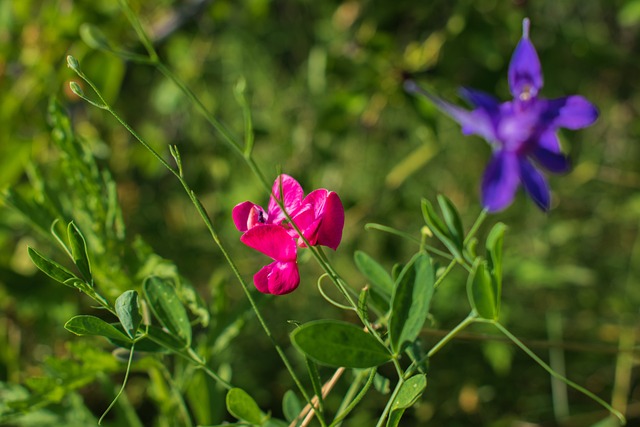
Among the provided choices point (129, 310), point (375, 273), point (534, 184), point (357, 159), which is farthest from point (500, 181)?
point (357, 159)

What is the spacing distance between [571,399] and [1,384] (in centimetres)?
107

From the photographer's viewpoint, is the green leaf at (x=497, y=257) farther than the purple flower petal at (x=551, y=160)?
No

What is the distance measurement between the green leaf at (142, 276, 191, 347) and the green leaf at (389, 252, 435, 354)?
→ 0.59 ft

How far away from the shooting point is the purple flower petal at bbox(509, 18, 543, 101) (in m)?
0.78

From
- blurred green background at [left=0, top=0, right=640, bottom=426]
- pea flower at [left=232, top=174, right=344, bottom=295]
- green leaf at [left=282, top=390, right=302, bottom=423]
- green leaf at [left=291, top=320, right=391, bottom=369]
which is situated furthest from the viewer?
blurred green background at [left=0, top=0, right=640, bottom=426]

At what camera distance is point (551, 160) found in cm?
78

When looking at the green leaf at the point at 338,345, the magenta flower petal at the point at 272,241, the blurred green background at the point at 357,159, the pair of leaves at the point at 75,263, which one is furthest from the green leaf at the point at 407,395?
the blurred green background at the point at 357,159

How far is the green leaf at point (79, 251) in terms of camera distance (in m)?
0.59

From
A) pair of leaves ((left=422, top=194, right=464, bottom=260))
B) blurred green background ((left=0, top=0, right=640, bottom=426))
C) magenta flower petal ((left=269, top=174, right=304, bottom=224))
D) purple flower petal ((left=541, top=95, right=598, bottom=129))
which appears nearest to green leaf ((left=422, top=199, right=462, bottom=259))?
pair of leaves ((left=422, top=194, right=464, bottom=260))

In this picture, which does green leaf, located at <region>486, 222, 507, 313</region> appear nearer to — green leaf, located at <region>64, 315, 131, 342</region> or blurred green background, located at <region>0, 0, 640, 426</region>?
green leaf, located at <region>64, 315, 131, 342</region>

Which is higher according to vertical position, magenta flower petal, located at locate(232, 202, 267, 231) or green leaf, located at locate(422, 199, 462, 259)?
magenta flower petal, located at locate(232, 202, 267, 231)

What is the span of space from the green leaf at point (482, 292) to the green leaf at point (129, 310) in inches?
9.4

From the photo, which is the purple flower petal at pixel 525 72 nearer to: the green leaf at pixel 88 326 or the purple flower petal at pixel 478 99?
the purple flower petal at pixel 478 99

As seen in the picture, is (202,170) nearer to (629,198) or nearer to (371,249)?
(371,249)
